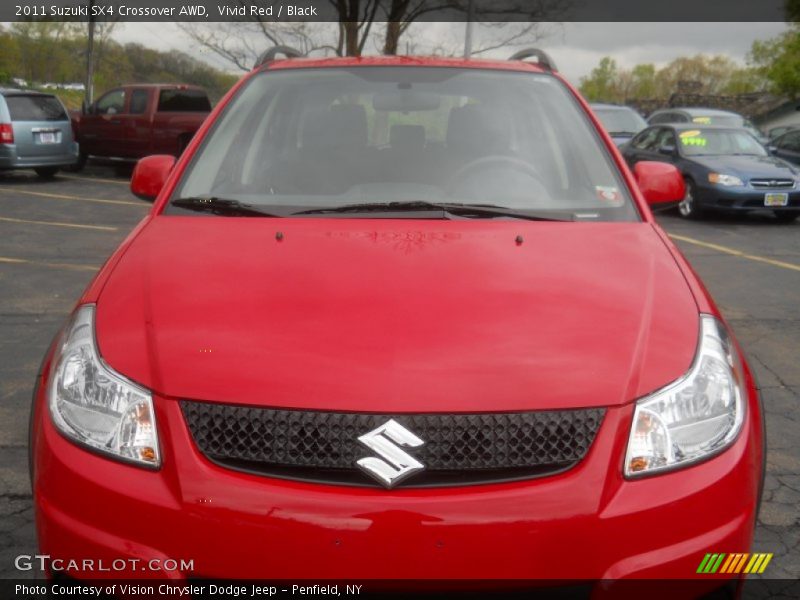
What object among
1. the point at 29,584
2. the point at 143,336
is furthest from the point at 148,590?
the point at 29,584

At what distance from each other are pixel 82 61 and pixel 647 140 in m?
30.4

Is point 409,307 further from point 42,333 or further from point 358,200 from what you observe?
point 42,333

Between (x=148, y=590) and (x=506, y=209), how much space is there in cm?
168

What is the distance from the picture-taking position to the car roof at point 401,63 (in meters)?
3.84

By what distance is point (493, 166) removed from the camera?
337 cm

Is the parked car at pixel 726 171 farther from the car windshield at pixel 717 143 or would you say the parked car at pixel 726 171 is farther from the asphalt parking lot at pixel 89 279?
the asphalt parking lot at pixel 89 279

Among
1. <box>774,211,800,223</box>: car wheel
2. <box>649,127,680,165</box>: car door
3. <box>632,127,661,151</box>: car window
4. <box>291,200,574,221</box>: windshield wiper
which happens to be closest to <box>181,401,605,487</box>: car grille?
<box>291,200,574,221</box>: windshield wiper

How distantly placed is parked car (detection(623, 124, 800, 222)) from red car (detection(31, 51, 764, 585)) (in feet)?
35.7

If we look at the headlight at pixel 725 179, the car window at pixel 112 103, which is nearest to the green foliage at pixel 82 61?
the car window at pixel 112 103

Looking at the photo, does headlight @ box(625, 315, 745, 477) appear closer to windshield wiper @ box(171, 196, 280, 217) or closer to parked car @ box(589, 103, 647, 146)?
windshield wiper @ box(171, 196, 280, 217)

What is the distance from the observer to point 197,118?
17828 millimetres

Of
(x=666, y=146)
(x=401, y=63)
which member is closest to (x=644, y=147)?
(x=666, y=146)

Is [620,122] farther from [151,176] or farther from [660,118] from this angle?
[151,176]

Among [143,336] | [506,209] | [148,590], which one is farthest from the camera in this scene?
[506,209]
